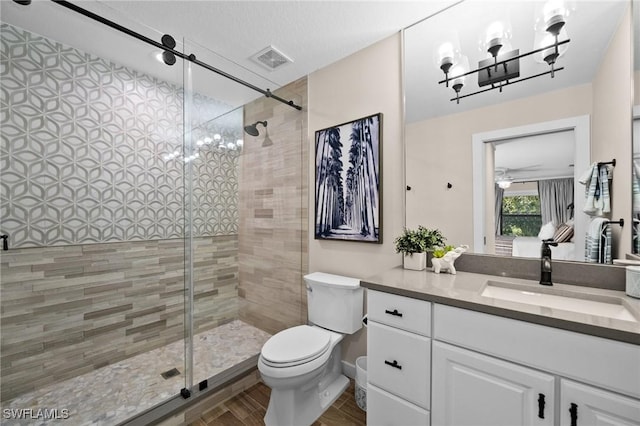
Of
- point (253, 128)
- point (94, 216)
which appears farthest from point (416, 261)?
point (94, 216)

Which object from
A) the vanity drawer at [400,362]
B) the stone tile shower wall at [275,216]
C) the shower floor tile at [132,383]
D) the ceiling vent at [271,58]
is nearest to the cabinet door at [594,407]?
the vanity drawer at [400,362]

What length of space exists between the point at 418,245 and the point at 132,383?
6.98 feet

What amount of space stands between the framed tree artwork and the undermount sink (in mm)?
740

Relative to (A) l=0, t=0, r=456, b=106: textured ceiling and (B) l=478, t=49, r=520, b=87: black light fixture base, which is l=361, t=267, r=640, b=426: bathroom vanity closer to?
(B) l=478, t=49, r=520, b=87: black light fixture base

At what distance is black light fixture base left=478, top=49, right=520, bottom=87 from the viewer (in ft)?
4.50

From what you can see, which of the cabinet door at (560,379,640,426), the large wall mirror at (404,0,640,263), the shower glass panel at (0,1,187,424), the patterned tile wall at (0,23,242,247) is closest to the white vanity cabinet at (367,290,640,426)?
the cabinet door at (560,379,640,426)

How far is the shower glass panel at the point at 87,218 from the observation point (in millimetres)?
1587

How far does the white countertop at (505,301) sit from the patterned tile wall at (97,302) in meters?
1.44

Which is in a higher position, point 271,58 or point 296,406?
point 271,58

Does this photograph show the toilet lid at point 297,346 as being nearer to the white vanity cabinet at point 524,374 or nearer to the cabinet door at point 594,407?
the white vanity cabinet at point 524,374

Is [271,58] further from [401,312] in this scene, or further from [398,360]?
[398,360]

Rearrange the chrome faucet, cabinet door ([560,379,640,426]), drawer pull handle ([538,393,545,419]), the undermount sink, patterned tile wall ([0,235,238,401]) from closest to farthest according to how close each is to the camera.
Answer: cabinet door ([560,379,640,426]) < drawer pull handle ([538,393,545,419]) < the undermount sink < the chrome faucet < patterned tile wall ([0,235,238,401])

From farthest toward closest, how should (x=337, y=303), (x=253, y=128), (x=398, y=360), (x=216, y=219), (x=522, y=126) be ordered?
1. (x=253, y=128)
2. (x=216, y=219)
3. (x=337, y=303)
4. (x=522, y=126)
5. (x=398, y=360)

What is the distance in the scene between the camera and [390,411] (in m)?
1.25
